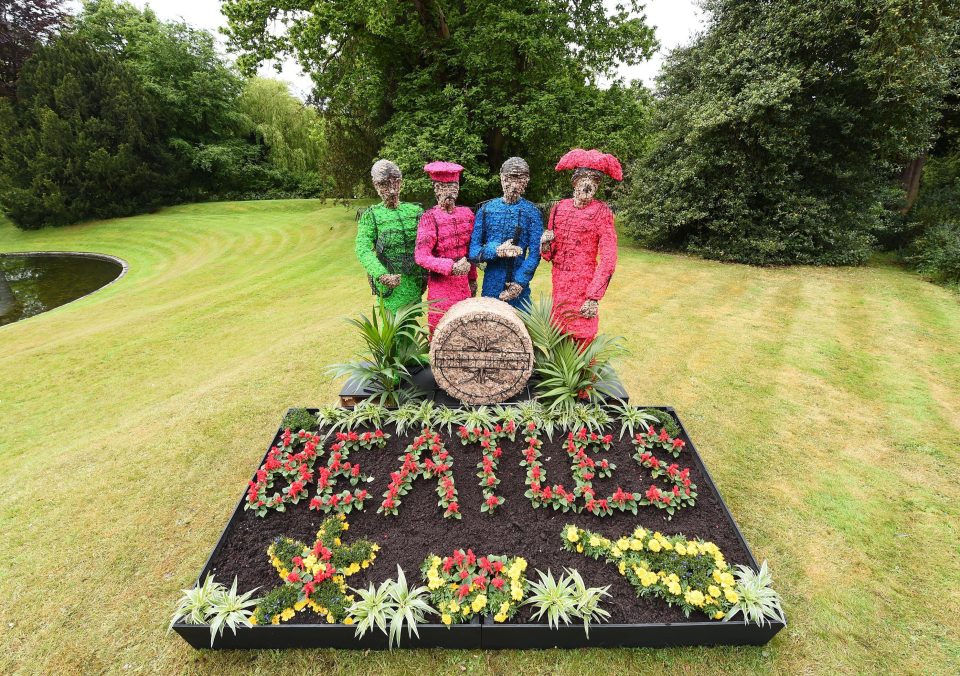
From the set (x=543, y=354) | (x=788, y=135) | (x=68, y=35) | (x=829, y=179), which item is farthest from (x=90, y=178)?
(x=829, y=179)

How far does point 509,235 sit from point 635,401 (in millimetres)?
2781

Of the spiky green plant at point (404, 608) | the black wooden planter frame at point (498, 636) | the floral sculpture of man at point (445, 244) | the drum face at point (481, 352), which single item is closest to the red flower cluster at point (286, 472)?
the black wooden planter frame at point (498, 636)

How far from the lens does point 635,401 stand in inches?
214

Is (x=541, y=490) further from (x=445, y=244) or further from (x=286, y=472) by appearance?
(x=445, y=244)

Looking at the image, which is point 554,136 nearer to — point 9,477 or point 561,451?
point 561,451

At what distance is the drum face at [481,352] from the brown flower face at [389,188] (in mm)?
1244

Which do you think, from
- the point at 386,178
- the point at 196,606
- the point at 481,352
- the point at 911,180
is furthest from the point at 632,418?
the point at 911,180

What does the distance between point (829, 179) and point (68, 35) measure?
35755 mm

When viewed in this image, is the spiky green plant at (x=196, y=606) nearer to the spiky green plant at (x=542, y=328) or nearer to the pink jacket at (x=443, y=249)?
the pink jacket at (x=443, y=249)

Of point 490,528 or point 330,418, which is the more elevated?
point 330,418

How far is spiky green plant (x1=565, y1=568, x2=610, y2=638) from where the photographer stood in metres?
2.54

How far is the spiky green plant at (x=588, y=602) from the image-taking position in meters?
2.54

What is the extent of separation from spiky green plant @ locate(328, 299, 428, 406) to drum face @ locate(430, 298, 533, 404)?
467 millimetres

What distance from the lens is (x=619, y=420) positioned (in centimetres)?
410
